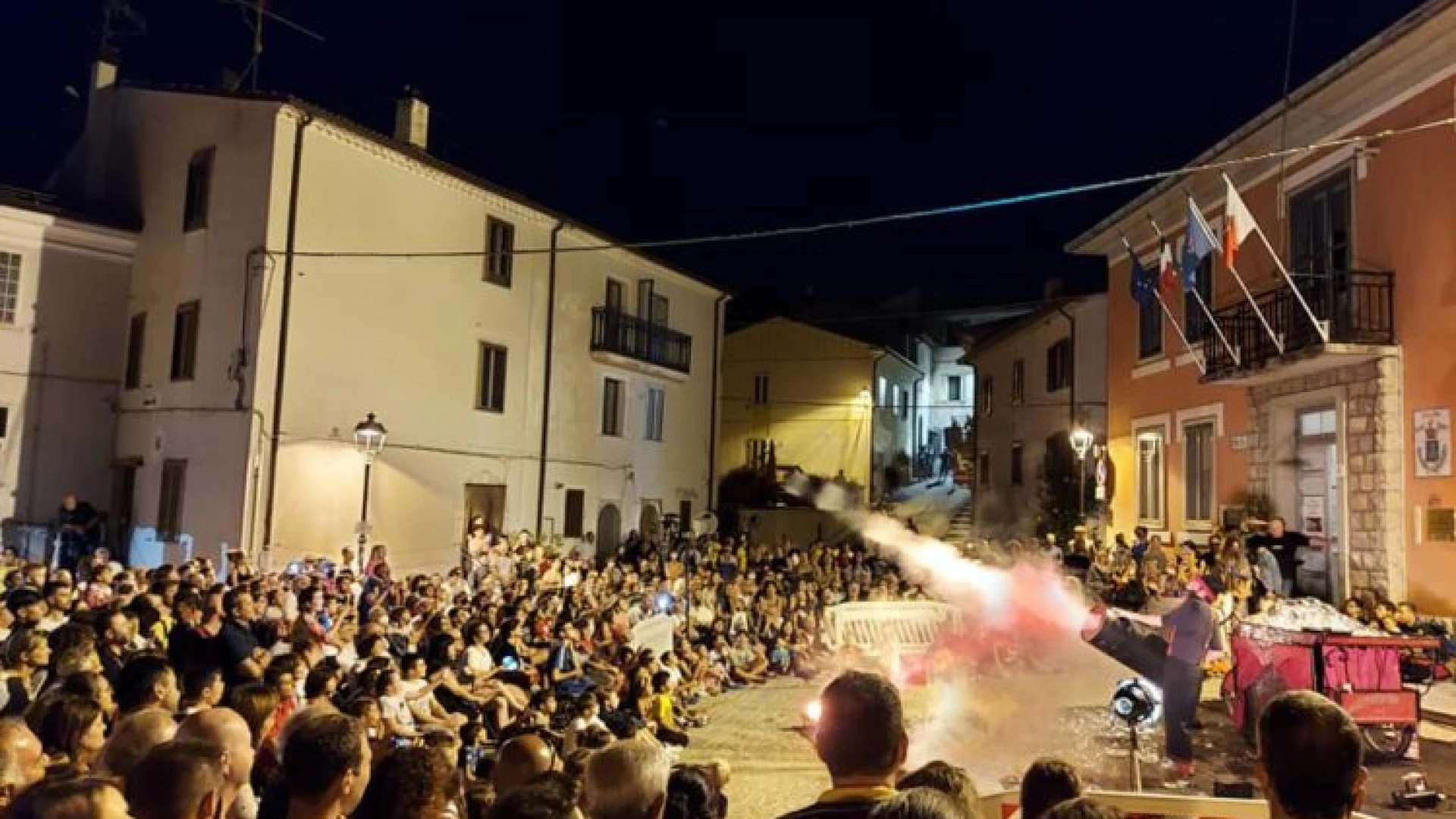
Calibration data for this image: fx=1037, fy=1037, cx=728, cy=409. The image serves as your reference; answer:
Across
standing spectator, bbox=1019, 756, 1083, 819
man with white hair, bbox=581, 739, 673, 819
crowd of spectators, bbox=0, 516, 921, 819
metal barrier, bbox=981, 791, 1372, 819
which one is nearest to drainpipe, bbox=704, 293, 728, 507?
crowd of spectators, bbox=0, 516, 921, 819

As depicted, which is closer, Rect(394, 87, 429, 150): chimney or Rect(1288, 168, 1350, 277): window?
Rect(1288, 168, 1350, 277): window

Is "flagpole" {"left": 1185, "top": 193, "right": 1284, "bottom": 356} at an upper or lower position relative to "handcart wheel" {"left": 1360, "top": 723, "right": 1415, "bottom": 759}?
upper

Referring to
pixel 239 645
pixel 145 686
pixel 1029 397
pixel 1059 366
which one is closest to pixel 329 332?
pixel 239 645

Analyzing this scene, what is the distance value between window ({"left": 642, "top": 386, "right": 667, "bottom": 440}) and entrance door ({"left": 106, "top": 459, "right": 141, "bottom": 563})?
13.6 m

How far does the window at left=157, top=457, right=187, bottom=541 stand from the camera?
19.3 metres

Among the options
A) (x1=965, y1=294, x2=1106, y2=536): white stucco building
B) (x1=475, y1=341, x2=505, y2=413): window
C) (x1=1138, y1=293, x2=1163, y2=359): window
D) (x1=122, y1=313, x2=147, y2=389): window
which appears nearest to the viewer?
(x1=1138, y1=293, x2=1163, y2=359): window

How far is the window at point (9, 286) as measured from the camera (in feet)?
65.6

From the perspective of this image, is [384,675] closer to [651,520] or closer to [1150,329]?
[1150,329]

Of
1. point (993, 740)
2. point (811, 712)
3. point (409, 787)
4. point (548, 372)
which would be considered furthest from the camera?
point (548, 372)

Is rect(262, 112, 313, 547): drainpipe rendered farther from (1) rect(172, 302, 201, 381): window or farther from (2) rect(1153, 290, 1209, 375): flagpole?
(2) rect(1153, 290, 1209, 375): flagpole

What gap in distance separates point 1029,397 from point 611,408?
41.5 feet

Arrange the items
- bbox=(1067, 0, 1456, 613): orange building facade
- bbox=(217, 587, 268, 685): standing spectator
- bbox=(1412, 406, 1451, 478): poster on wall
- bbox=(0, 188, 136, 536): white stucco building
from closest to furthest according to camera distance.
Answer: bbox=(217, 587, 268, 685): standing spectator < bbox=(1412, 406, 1451, 478): poster on wall < bbox=(1067, 0, 1456, 613): orange building facade < bbox=(0, 188, 136, 536): white stucco building

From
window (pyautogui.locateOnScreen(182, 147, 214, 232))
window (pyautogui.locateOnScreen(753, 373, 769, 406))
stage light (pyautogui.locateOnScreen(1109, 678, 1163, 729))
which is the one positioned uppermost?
window (pyautogui.locateOnScreen(182, 147, 214, 232))

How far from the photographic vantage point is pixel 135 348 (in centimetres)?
2130
